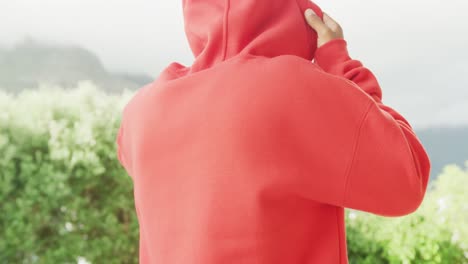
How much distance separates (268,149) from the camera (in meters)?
0.85

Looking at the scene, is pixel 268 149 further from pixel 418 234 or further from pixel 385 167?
pixel 418 234

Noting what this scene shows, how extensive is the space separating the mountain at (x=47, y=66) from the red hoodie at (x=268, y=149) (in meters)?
5.55

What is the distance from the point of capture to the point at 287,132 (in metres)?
0.84

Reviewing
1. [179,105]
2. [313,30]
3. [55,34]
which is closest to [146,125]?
[179,105]

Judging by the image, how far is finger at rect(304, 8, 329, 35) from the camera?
1.01 metres


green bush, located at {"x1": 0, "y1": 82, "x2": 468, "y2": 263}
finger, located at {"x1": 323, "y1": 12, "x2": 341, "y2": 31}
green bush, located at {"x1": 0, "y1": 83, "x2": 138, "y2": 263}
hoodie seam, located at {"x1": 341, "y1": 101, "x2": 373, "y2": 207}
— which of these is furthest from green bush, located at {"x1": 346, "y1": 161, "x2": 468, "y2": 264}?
hoodie seam, located at {"x1": 341, "y1": 101, "x2": 373, "y2": 207}

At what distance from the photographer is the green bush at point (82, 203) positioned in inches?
126

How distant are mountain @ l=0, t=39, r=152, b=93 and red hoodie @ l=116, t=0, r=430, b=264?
18.2ft

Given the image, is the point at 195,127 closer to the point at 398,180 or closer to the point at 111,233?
the point at 398,180

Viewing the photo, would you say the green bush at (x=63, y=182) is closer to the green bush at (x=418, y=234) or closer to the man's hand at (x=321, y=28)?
the green bush at (x=418, y=234)

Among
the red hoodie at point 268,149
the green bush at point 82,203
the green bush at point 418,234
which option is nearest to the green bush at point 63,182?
the green bush at point 82,203

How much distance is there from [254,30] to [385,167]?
35cm

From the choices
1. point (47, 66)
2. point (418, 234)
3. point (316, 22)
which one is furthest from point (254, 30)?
point (47, 66)

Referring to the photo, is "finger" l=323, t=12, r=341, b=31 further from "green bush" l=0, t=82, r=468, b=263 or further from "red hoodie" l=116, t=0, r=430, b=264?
"green bush" l=0, t=82, r=468, b=263
